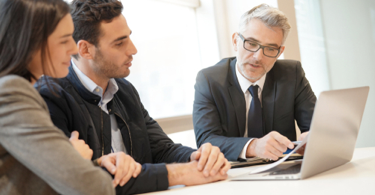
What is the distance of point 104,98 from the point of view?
1776 mm

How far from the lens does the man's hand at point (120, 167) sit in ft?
3.70

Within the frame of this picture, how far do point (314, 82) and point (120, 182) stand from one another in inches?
132

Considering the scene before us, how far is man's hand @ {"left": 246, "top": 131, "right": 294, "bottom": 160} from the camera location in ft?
4.76

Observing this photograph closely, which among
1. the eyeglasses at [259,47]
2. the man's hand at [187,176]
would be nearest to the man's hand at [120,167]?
the man's hand at [187,176]

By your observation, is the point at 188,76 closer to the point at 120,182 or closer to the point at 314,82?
the point at 314,82

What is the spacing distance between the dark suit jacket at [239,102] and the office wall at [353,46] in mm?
1814

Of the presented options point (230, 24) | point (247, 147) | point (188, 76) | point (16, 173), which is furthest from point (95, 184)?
point (230, 24)

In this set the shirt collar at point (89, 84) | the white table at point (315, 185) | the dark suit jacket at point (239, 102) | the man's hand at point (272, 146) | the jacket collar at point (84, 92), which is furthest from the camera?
the dark suit jacket at point (239, 102)

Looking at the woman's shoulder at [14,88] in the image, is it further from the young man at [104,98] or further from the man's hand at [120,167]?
the young man at [104,98]

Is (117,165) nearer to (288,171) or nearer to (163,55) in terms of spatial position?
(288,171)

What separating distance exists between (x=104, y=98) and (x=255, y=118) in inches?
37.4

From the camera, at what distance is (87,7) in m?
1.82

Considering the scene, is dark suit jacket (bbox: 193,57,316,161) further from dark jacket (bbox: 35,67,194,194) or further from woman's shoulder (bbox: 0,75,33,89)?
woman's shoulder (bbox: 0,75,33,89)

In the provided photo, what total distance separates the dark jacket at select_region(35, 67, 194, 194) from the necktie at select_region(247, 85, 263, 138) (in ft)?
1.92
